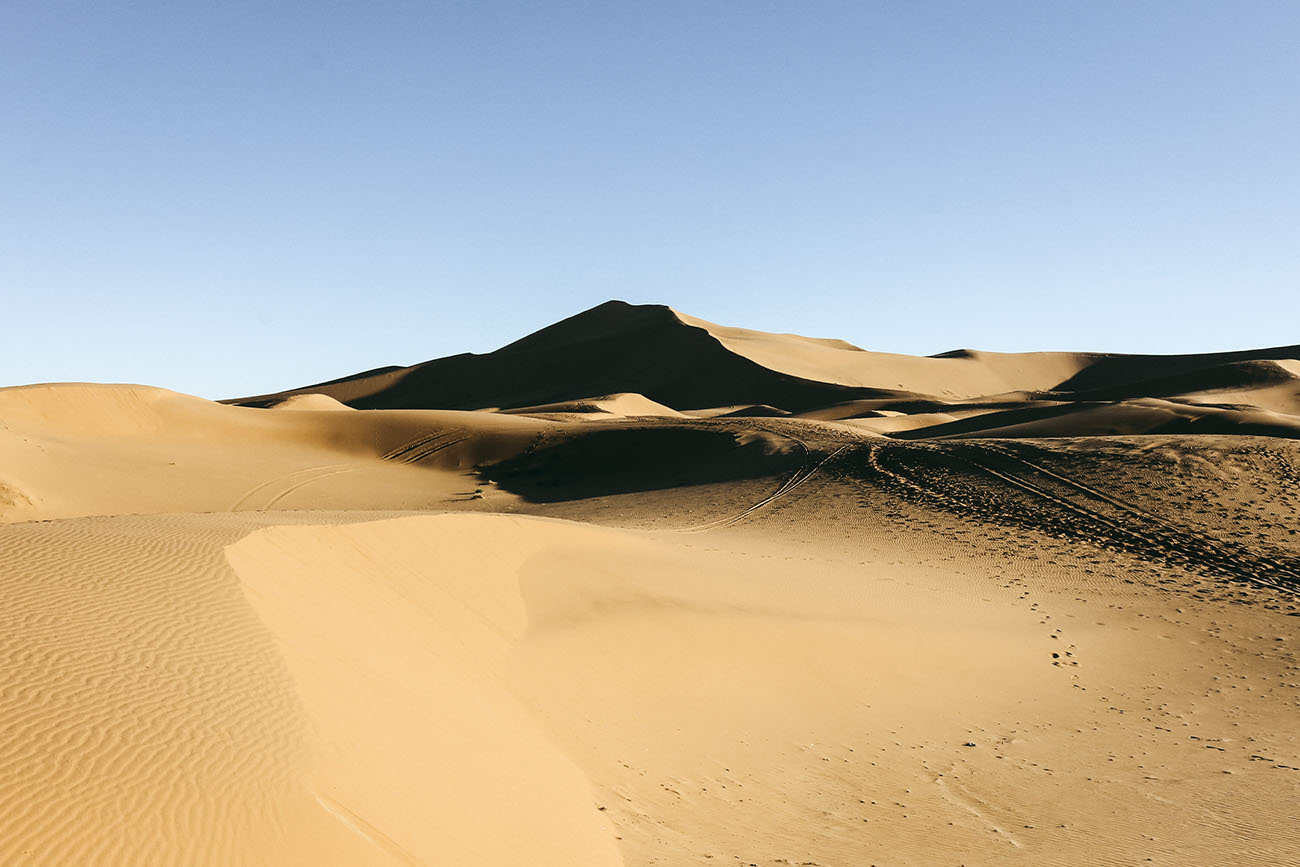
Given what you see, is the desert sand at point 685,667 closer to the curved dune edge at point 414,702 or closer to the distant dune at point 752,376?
the curved dune edge at point 414,702

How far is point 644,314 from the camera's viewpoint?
93875 mm

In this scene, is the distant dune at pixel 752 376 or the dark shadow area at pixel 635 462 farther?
the distant dune at pixel 752 376

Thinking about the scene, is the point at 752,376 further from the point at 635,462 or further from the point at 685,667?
the point at 685,667

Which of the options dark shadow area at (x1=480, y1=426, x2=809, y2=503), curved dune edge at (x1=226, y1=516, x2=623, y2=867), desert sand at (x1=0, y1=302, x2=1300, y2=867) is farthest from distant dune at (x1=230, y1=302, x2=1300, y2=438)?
curved dune edge at (x1=226, y1=516, x2=623, y2=867)

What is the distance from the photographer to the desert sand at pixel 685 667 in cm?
567

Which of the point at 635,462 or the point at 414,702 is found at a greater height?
the point at 635,462

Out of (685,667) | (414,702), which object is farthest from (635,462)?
(414,702)

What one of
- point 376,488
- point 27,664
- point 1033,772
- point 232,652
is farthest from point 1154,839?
point 376,488

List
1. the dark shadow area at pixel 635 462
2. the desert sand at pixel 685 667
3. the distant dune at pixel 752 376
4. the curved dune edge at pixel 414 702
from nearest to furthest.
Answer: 1. the desert sand at pixel 685 667
2. the curved dune edge at pixel 414 702
3. the dark shadow area at pixel 635 462
4. the distant dune at pixel 752 376

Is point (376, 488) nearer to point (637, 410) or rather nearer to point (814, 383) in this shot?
point (637, 410)

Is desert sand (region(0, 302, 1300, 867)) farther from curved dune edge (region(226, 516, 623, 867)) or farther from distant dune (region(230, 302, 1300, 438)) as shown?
distant dune (region(230, 302, 1300, 438))

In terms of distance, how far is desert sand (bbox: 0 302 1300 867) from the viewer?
18.6 ft

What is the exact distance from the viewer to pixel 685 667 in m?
11.5

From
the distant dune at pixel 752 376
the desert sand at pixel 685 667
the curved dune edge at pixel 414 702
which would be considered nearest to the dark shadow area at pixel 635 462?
the desert sand at pixel 685 667
